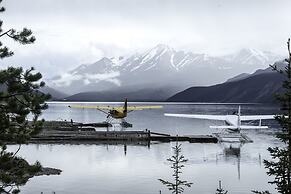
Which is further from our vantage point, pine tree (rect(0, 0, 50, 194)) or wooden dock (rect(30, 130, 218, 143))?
wooden dock (rect(30, 130, 218, 143))

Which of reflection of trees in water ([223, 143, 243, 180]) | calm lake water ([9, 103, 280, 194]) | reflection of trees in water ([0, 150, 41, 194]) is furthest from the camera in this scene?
reflection of trees in water ([223, 143, 243, 180])

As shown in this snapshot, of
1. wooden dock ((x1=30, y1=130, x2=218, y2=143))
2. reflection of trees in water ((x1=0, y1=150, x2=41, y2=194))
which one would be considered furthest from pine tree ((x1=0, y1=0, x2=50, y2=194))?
wooden dock ((x1=30, y1=130, x2=218, y2=143))

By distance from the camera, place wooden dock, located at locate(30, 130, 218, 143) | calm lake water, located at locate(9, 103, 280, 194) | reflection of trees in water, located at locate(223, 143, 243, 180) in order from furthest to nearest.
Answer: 1. wooden dock, located at locate(30, 130, 218, 143)
2. reflection of trees in water, located at locate(223, 143, 243, 180)
3. calm lake water, located at locate(9, 103, 280, 194)

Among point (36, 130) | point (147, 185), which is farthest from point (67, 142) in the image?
point (36, 130)

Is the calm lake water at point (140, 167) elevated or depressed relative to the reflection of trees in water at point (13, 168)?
depressed

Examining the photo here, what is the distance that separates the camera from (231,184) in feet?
107

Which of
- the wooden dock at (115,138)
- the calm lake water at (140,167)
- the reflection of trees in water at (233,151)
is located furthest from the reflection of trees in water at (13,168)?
the wooden dock at (115,138)

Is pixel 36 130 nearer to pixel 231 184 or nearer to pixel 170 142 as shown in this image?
pixel 231 184

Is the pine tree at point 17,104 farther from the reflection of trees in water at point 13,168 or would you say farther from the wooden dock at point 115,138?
the wooden dock at point 115,138

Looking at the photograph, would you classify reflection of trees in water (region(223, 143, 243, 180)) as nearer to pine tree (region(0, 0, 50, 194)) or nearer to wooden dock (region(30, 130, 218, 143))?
wooden dock (region(30, 130, 218, 143))

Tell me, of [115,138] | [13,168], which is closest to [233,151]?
[115,138]

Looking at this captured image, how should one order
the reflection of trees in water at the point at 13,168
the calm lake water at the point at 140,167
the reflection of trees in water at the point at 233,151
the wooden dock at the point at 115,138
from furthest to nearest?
the wooden dock at the point at 115,138 < the reflection of trees in water at the point at 233,151 < the calm lake water at the point at 140,167 < the reflection of trees in water at the point at 13,168

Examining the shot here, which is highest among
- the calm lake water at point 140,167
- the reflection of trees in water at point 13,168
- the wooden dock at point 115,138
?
the reflection of trees in water at point 13,168

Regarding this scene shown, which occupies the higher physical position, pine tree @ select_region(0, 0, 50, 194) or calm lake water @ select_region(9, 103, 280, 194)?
pine tree @ select_region(0, 0, 50, 194)
